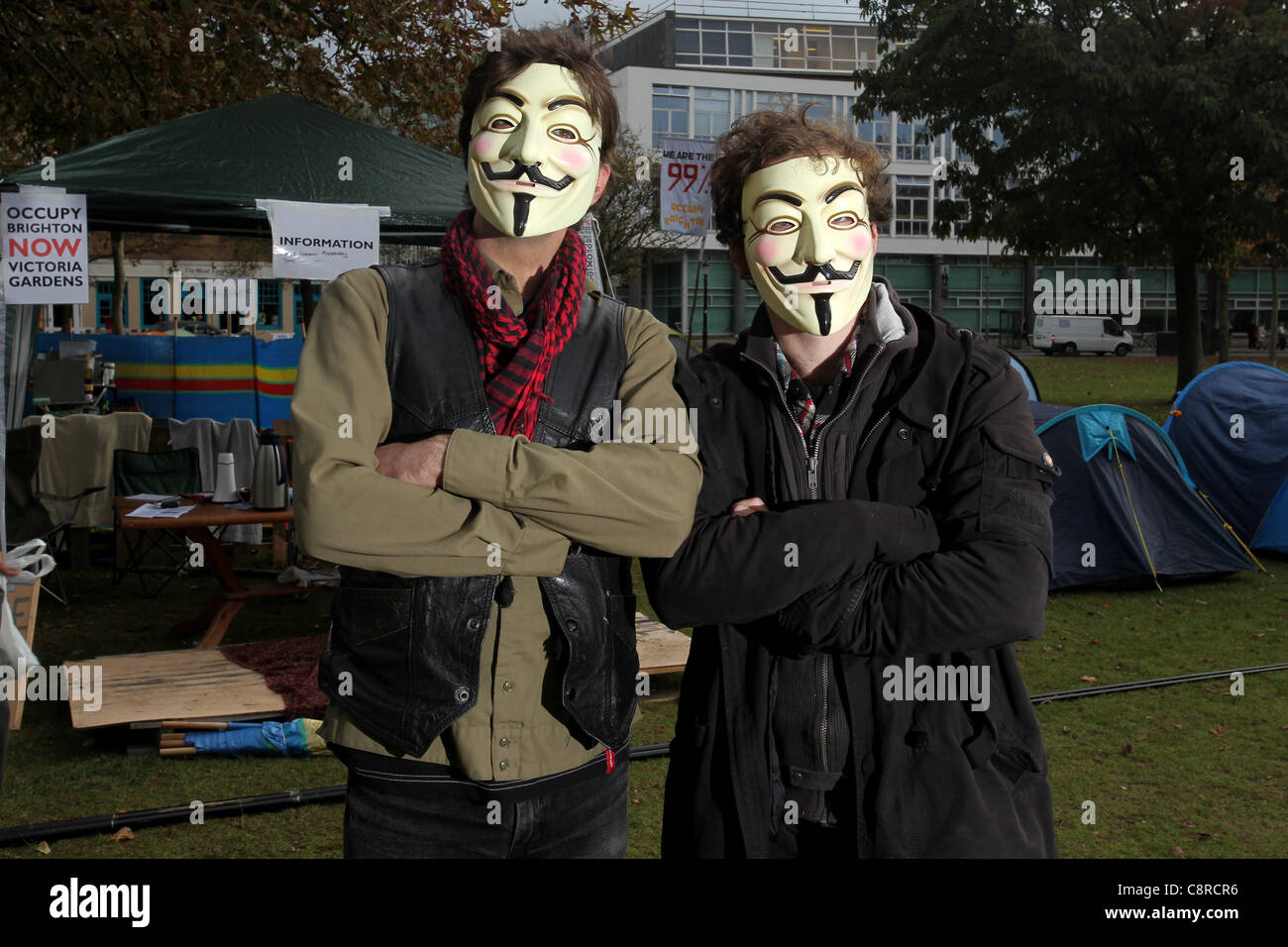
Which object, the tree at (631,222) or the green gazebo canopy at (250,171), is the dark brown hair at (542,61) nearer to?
the green gazebo canopy at (250,171)

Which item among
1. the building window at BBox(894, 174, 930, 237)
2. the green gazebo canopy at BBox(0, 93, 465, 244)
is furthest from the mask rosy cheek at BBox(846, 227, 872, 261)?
the building window at BBox(894, 174, 930, 237)

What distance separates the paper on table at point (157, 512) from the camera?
23.6 ft

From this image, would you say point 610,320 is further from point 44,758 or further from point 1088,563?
point 1088,563

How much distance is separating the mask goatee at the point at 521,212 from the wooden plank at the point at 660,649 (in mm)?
3881

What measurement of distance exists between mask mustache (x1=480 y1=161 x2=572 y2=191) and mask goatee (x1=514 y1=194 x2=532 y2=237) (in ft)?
0.12

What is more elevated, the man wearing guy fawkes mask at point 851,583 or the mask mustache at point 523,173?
the mask mustache at point 523,173

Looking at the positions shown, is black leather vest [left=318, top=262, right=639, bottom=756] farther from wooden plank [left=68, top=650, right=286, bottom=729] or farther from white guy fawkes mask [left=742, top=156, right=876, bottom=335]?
wooden plank [left=68, top=650, right=286, bottom=729]

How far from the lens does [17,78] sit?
11.3 m

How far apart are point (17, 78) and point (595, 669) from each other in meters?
11.7

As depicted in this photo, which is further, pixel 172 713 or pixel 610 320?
pixel 172 713

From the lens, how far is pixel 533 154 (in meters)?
2.30

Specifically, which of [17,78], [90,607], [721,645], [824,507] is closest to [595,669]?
Answer: [721,645]

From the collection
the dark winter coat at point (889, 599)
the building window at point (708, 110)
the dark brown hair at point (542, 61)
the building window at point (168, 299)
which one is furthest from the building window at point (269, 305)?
the dark winter coat at point (889, 599)

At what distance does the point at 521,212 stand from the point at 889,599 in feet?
3.31
